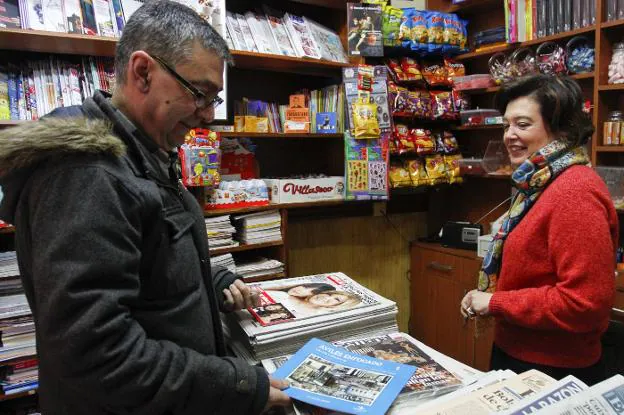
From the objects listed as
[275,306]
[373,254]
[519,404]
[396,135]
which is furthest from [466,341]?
[519,404]

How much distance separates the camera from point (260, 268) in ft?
7.67

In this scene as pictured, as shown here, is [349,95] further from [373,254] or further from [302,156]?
[373,254]

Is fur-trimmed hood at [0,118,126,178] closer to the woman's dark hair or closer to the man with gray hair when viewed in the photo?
Answer: the man with gray hair

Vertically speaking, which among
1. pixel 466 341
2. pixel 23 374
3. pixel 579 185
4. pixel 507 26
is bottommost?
pixel 466 341

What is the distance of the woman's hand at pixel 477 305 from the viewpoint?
4.47 ft

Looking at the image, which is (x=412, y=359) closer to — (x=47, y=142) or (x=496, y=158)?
(x=47, y=142)

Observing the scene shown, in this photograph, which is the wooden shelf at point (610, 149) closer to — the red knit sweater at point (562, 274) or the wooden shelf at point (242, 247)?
the red knit sweater at point (562, 274)

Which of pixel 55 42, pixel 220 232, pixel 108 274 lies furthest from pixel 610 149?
pixel 55 42

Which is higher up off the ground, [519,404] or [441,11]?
[441,11]

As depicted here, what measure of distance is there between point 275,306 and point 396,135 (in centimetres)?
194

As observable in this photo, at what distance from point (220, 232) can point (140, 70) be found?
1.49m

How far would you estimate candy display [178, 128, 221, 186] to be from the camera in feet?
6.70

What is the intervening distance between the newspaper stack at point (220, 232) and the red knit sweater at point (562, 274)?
1323 millimetres

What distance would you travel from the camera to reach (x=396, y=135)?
286 centimetres
